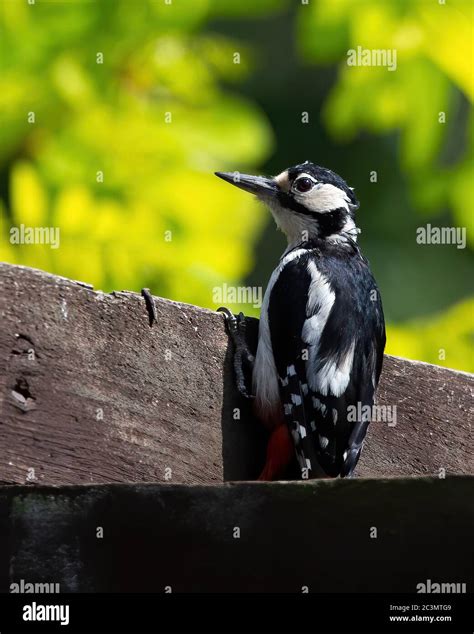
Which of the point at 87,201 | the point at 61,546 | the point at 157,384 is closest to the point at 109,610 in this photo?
the point at 61,546

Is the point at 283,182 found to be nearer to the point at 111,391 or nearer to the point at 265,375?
the point at 265,375

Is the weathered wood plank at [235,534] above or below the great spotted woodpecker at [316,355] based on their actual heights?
below

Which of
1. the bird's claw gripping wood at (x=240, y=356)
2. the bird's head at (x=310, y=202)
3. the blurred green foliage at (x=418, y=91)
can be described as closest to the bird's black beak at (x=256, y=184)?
the bird's head at (x=310, y=202)

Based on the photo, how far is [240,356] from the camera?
7.66 feet

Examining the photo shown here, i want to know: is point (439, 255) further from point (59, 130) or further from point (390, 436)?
point (390, 436)

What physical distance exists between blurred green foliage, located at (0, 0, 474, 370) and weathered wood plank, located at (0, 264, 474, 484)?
907 mm

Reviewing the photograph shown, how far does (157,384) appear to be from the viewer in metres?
2.09

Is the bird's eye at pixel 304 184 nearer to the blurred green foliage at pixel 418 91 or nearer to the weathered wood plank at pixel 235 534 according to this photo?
the blurred green foliage at pixel 418 91

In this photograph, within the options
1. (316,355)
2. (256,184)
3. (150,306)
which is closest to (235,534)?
(150,306)

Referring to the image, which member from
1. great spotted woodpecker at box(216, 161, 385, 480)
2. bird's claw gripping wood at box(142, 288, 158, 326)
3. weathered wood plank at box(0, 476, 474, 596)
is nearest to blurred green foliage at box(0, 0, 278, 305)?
great spotted woodpecker at box(216, 161, 385, 480)

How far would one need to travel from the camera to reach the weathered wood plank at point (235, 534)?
5.89 feet

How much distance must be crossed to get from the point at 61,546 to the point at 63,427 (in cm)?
22

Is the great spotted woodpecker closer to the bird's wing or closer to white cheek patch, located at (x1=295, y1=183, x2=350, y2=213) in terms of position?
the bird's wing

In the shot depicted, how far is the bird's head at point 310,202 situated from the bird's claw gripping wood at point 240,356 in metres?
1.12
